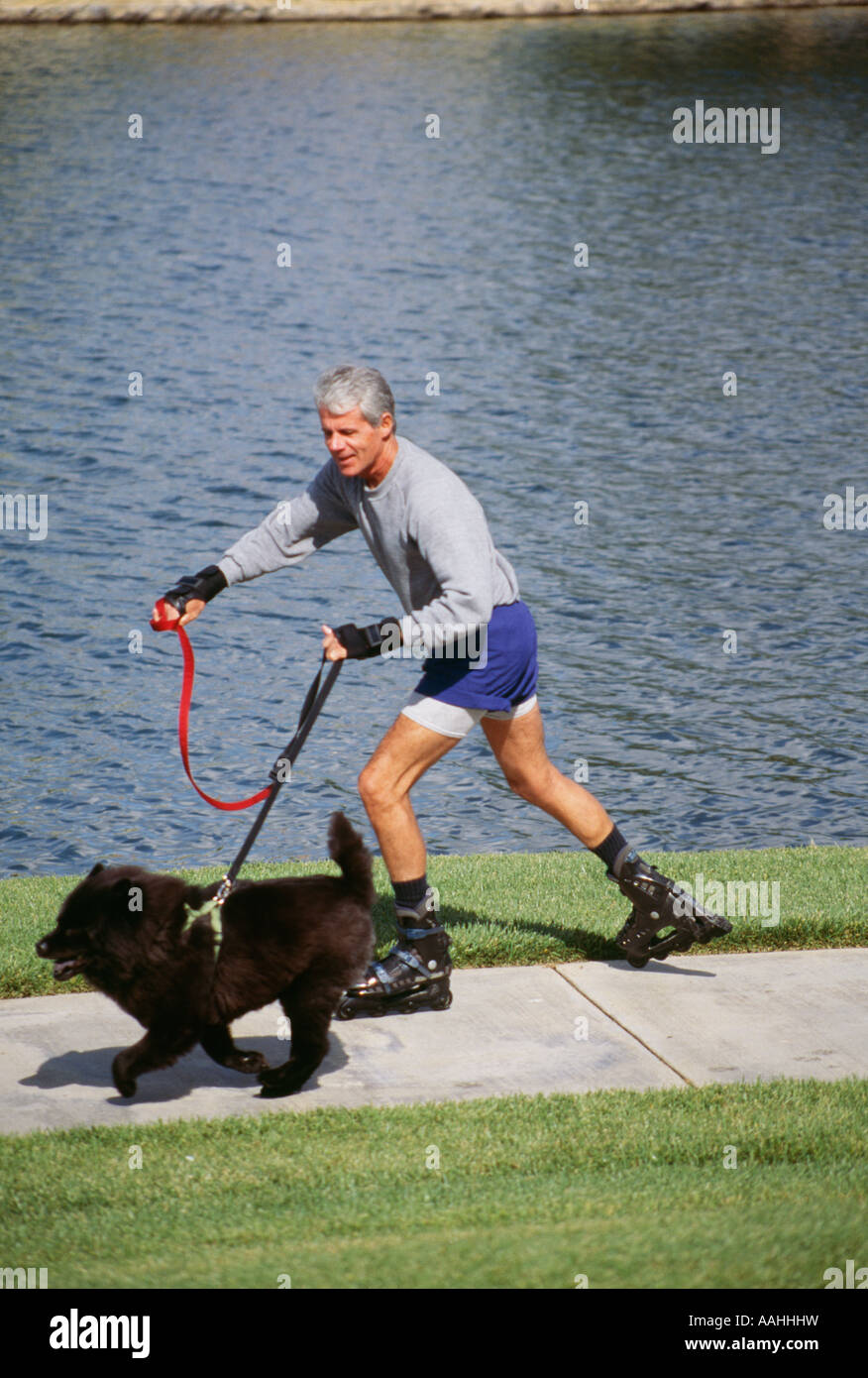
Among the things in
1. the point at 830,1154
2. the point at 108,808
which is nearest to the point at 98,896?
the point at 830,1154

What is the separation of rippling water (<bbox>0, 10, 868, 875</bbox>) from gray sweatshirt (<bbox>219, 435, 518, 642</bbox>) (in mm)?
3875

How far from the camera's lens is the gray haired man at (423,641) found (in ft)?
17.4

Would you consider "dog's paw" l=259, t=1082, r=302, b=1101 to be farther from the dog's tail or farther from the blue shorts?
the blue shorts

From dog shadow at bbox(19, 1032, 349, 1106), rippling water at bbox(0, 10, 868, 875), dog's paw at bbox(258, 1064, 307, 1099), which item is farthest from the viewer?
rippling water at bbox(0, 10, 868, 875)

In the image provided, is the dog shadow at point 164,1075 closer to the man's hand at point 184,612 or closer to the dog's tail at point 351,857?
the dog's tail at point 351,857

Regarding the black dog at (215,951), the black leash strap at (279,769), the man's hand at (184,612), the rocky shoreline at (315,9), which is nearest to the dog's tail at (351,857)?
the black dog at (215,951)

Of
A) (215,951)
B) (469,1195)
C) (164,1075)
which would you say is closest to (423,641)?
(215,951)

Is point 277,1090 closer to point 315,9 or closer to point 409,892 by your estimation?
point 409,892

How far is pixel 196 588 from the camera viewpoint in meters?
5.57

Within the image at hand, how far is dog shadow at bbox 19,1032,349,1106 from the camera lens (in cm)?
516

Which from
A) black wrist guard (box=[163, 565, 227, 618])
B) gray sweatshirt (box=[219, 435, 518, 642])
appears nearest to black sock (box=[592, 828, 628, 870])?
gray sweatshirt (box=[219, 435, 518, 642])

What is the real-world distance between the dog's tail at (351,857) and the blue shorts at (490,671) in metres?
0.77

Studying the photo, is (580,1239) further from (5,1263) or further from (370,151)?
(370,151)

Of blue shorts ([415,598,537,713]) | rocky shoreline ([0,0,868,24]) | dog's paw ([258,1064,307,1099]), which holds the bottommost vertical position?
dog's paw ([258,1064,307,1099])
